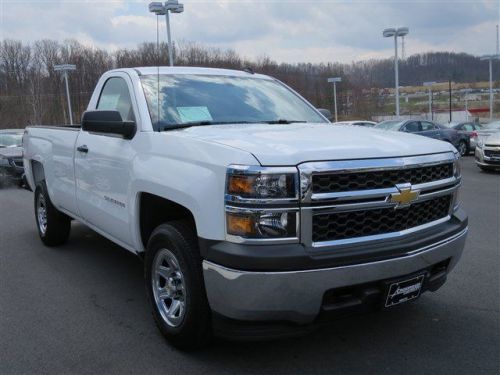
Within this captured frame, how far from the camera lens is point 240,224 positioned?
9.56ft

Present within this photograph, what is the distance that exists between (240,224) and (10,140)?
49.4 ft

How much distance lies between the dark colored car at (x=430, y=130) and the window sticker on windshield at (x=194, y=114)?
15.1 metres

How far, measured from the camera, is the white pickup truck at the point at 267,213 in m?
2.89

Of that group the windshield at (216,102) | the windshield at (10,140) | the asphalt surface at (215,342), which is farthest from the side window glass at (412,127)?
the windshield at (216,102)

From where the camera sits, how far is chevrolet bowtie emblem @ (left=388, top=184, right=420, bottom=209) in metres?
3.13

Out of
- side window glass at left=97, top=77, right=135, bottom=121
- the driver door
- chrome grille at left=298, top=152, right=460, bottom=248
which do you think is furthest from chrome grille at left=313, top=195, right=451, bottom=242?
side window glass at left=97, top=77, right=135, bottom=121

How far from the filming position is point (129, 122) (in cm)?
406

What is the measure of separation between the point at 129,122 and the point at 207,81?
3.13 ft

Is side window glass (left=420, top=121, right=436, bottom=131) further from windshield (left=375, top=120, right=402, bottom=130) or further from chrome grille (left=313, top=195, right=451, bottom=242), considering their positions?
chrome grille (left=313, top=195, right=451, bottom=242)

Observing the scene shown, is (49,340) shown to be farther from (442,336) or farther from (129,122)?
(442,336)

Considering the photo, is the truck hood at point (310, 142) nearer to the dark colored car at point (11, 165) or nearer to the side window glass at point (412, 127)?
the dark colored car at point (11, 165)

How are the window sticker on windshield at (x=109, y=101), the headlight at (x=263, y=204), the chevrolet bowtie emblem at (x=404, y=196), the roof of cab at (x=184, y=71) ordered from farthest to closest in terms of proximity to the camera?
the window sticker on windshield at (x=109, y=101) → the roof of cab at (x=184, y=71) → the chevrolet bowtie emblem at (x=404, y=196) → the headlight at (x=263, y=204)

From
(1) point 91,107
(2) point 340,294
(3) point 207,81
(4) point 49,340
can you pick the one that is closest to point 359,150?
(2) point 340,294

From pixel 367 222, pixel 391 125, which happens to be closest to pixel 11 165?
pixel 391 125
